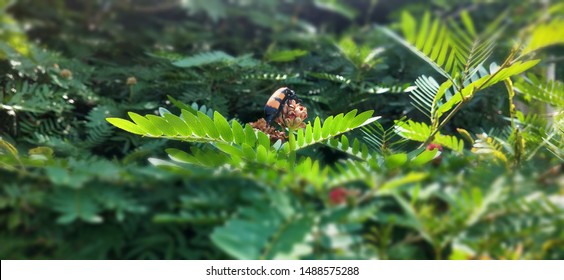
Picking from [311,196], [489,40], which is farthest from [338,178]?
[489,40]

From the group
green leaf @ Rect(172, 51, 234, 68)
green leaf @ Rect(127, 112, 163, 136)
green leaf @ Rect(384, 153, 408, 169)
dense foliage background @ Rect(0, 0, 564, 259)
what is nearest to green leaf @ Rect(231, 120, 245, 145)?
dense foliage background @ Rect(0, 0, 564, 259)

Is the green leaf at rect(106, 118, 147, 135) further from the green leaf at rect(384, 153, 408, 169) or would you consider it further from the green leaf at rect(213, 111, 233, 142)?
the green leaf at rect(384, 153, 408, 169)

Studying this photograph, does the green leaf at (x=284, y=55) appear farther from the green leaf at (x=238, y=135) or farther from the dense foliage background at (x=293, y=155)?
the green leaf at (x=238, y=135)

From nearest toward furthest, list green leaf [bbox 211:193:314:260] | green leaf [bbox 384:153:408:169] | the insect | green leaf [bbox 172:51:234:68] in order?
1. green leaf [bbox 211:193:314:260]
2. green leaf [bbox 384:153:408:169]
3. the insect
4. green leaf [bbox 172:51:234:68]

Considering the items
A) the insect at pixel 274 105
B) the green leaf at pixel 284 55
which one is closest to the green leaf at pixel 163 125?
the insect at pixel 274 105

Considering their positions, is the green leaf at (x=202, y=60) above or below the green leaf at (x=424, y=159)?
above

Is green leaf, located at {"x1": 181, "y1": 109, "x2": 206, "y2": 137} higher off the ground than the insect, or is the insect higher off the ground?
the insect

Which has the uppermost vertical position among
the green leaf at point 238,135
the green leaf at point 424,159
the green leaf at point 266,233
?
the green leaf at point 238,135
